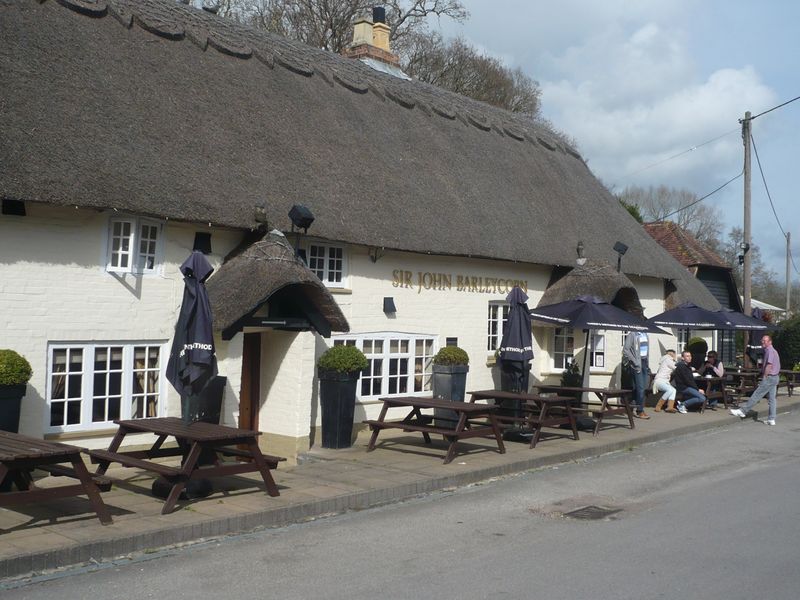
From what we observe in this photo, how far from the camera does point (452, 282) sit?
16.2m

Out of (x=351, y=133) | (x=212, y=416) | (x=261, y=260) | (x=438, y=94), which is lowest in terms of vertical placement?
(x=212, y=416)

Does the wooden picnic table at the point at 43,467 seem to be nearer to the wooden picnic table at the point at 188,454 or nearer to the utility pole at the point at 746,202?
the wooden picnic table at the point at 188,454

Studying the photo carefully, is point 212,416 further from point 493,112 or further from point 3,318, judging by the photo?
point 493,112

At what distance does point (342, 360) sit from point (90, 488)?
5.46 meters

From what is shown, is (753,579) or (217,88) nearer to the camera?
(753,579)

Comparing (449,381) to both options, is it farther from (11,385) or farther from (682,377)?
(11,385)

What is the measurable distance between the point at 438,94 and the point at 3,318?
12.7m

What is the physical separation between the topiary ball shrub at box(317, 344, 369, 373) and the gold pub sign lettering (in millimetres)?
2234

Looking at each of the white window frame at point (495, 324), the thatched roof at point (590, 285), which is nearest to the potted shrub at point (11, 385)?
the white window frame at point (495, 324)

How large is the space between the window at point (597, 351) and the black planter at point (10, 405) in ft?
45.4

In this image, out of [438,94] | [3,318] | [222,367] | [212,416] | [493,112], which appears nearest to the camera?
[3,318]

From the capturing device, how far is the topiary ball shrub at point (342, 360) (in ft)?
42.2

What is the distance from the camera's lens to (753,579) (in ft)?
22.3

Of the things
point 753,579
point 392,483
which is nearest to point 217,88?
point 392,483
